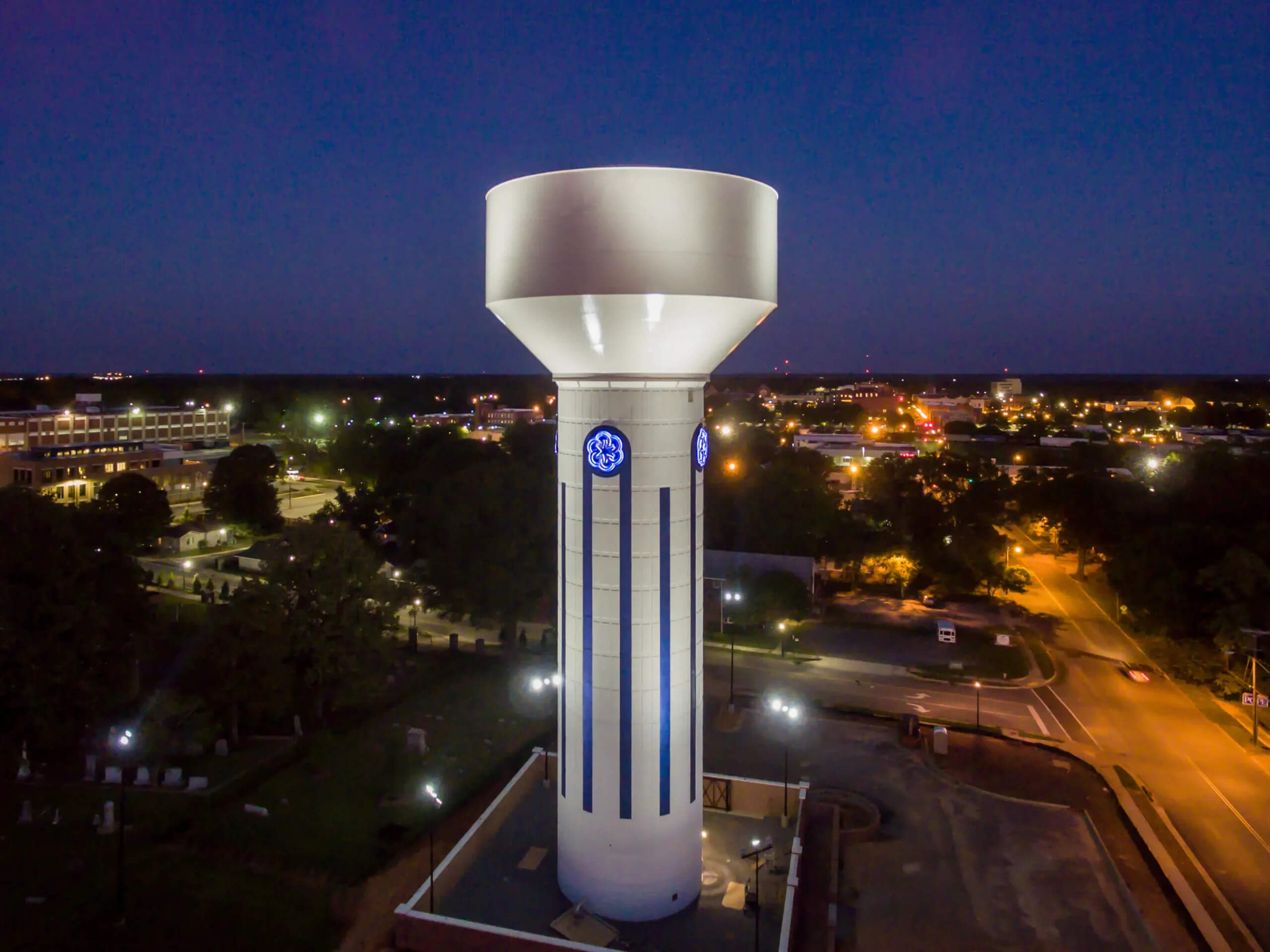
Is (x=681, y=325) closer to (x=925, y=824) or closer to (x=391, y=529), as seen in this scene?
(x=925, y=824)

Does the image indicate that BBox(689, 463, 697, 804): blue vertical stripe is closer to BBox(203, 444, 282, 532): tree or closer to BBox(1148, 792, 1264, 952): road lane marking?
BBox(1148, 792, 1264, 952): road lane marking

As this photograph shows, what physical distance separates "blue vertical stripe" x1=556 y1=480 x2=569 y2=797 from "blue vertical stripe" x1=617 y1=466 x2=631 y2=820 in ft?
4.07

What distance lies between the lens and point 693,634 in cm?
1598

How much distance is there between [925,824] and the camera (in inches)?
A: 854

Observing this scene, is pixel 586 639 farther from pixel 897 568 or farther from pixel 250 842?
pixel 897 568

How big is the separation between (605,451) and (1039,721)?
21.8 meters

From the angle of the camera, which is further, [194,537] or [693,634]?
[194,537]

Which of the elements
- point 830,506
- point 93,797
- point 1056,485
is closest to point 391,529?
point 830,506

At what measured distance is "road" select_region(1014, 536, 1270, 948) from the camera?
20.0 m

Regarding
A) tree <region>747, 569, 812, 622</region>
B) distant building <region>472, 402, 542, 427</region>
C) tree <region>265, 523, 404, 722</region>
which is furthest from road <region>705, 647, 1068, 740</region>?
distant building <region>472, 402, 542, 427</region>

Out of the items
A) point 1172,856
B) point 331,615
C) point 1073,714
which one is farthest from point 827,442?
point 1172,856

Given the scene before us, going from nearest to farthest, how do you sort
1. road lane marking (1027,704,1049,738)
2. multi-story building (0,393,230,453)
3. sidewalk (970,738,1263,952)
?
1. sidewalk (970,738,1263,952)
2. road lane marking (1027,704,1049,738)
3. multi-story building (0,393,230,453)

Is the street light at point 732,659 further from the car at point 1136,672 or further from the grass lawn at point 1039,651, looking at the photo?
the car at point 1136,672

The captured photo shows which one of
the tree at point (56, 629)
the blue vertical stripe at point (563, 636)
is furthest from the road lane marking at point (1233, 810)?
the tree at point (56, 629)
